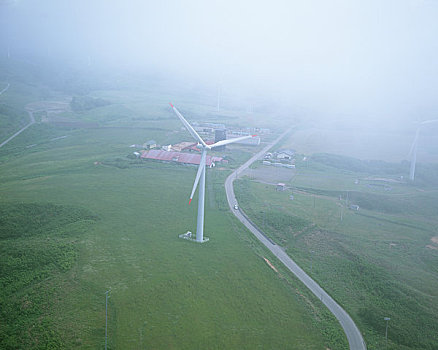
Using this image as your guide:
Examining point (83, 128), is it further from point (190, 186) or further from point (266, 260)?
point (266, 260)

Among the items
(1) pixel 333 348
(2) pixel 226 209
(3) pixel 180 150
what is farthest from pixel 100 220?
(3) pixel 180 150

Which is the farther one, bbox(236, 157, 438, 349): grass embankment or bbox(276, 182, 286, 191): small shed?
bbox(276, 182, 286, 191): small shed

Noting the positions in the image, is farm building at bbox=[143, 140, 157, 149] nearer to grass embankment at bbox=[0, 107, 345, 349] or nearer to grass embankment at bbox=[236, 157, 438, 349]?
grass embankment at bbox=[236, 157, 438, 349]

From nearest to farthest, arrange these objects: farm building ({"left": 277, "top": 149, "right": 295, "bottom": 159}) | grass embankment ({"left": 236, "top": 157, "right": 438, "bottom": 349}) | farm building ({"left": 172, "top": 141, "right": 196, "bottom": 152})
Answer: grass embankment ({"left": 236, "top": 157, "right": 438, "bottom": 349}) → farm building ({"left": 277, "top": 149, "right": 295, "bottom": 159}) → farm building ({"left": 172, "top": 141, "right": 196, "bottom": 152})

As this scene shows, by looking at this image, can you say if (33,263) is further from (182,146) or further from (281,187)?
(182,146)

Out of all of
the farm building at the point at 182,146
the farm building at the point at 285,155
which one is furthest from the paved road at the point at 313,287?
the farm building at the point at 182,146

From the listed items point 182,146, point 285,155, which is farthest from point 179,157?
point 285,155

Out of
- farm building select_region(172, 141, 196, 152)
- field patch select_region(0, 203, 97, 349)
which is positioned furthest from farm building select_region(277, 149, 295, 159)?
field patch select_region(0, 203, 97, 349)
